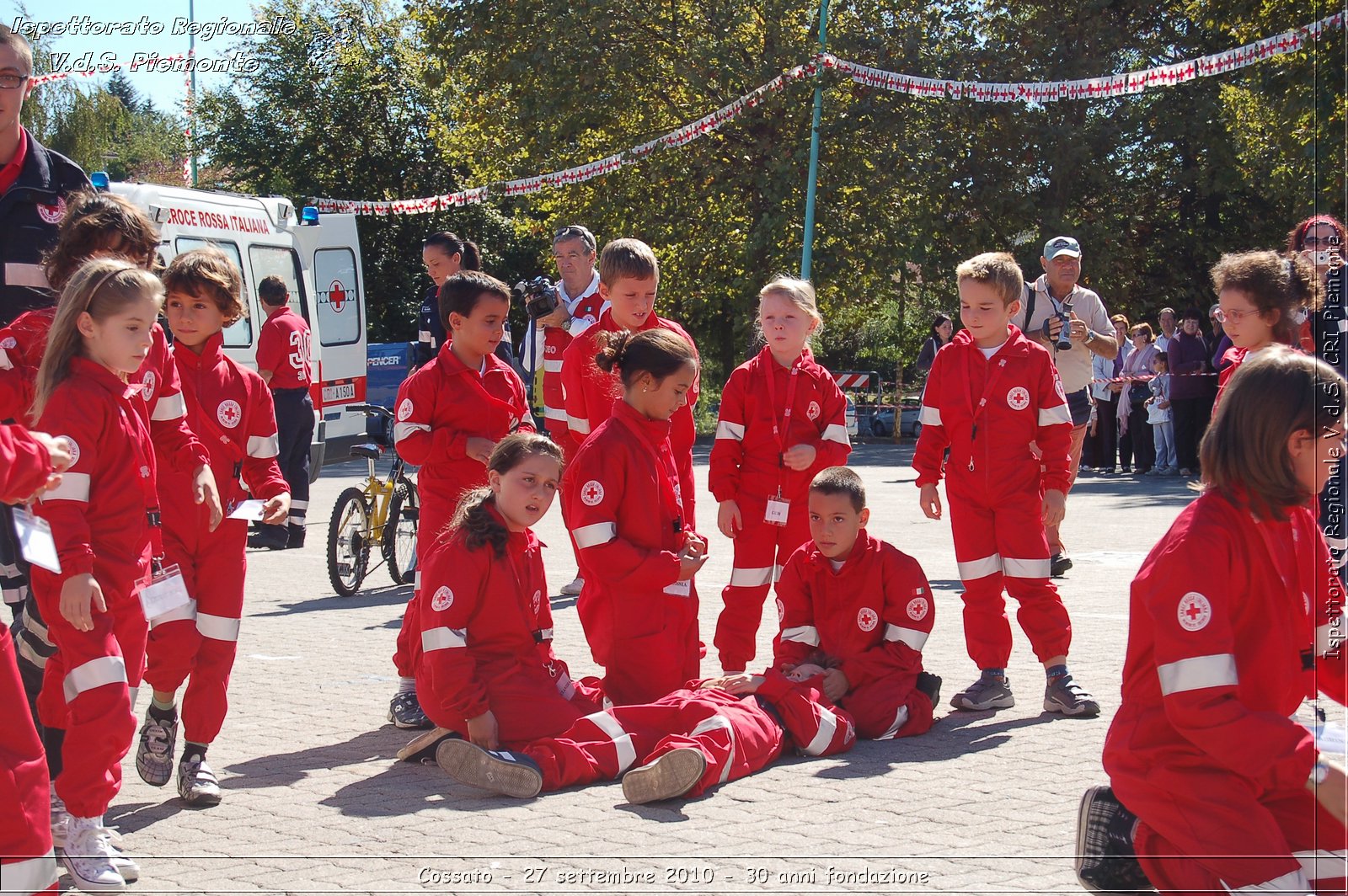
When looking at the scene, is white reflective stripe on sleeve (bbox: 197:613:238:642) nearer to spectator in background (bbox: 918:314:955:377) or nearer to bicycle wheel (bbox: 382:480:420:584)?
bicycle wheel (bbox: 382:480:420:584)

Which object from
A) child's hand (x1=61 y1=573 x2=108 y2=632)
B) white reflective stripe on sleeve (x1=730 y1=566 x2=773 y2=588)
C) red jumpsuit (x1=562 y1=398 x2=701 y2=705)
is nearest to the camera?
child's hand (x1=61 y1=573 x2=108 y2=632)

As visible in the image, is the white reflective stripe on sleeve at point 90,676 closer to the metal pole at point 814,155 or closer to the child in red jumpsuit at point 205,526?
the child in red jumpsuit at point 205,526

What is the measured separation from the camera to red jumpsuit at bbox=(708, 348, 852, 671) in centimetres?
663

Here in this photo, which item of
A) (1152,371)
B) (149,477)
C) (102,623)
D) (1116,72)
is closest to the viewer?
(102,623)

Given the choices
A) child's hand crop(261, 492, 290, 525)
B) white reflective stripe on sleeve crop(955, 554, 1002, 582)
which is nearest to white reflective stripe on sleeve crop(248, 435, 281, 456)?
child's hand crop(261, 492, 290, 525)

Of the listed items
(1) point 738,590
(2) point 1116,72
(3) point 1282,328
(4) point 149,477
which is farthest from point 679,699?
(2) point 1116,72

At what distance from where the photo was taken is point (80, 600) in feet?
13.1

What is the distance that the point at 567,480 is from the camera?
572 cm

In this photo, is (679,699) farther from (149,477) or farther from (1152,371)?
(1152,371)

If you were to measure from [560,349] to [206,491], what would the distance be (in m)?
5.12

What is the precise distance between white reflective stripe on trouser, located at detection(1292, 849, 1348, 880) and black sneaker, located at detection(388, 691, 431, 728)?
379cm

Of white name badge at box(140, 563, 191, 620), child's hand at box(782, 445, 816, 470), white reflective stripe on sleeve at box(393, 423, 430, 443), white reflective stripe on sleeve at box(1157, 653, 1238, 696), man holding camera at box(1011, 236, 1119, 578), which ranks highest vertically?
man holding camera at box(1011, 236, 1119, 578)

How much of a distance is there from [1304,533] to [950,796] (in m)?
1.81

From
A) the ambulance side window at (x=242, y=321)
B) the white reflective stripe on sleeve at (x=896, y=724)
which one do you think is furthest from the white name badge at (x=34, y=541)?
the ambulance side window at (x=242, y=321)
